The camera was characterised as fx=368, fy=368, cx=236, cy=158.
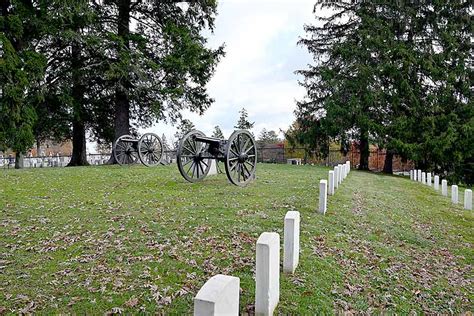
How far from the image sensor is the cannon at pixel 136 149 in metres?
17.7

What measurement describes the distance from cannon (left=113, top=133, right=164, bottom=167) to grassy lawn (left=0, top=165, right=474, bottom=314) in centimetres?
817

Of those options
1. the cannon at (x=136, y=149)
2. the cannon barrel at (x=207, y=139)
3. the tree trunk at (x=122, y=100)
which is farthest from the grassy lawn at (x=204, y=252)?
the tree trunk at (x=122, y=100)

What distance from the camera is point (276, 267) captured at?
3.62 meters

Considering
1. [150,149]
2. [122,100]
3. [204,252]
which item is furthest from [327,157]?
[204,252]

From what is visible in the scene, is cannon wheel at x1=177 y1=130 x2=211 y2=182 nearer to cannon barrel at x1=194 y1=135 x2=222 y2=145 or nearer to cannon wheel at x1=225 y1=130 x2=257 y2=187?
cannon barrel at x1=194 y1=135 x2=222 y2=145

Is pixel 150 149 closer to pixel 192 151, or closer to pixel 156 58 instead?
pixel 156 58

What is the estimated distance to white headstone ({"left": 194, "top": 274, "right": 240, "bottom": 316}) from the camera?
2287mm

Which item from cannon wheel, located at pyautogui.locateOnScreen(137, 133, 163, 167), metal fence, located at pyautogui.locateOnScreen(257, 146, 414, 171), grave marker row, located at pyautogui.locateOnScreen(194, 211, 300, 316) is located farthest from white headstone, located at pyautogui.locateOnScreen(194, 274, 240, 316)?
metal fence, located at pyautogui.locateOnScreen(257, 146, 414, 171)

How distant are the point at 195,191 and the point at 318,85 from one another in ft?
62.5

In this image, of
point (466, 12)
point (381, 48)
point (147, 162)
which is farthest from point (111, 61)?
point (466, 12)

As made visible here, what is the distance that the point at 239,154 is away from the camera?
35.9 feet

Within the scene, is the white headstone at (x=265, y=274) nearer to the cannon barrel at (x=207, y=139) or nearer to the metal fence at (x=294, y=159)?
the cannon barrel at (x=207, y=139)

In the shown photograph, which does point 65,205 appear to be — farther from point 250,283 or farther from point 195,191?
point 250,283

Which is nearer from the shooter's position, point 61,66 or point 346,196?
point 346,196
